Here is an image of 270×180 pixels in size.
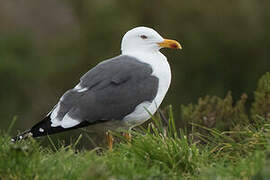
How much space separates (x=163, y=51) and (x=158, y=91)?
848 cm

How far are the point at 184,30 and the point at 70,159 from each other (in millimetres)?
10950

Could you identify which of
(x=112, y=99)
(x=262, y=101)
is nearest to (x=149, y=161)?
(x=112, y=99)

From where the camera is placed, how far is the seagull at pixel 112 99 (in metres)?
5.38

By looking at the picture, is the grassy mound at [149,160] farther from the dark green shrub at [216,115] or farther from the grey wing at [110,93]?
the dark green shrub at [216,115]

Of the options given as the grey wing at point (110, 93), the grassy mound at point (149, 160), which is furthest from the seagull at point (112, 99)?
the grassy mound at point (149, 160)

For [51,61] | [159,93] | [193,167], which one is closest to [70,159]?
[193,167]

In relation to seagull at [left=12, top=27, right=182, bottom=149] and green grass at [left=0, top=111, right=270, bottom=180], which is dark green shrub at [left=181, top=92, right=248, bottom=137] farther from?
green grass at [left=0, top=111, right=270, bottom=180]

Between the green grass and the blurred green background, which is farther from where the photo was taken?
the blurred green background

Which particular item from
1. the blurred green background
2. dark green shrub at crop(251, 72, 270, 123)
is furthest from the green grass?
the blurred green background

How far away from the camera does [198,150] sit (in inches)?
186

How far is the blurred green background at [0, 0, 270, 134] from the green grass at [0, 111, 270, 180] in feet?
26.8

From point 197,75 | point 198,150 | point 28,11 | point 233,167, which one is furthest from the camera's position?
point 28,11

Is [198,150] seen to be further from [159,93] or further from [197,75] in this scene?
[197,75]

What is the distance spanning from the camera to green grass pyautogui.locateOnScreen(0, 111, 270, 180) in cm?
414
